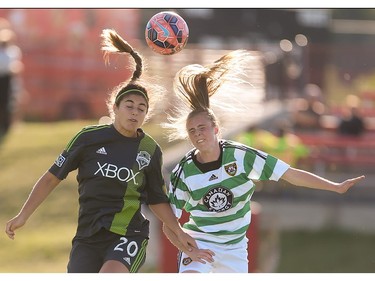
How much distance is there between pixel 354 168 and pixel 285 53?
141 inches

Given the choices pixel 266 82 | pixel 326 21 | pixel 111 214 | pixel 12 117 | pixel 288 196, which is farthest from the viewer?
pixel 326 21

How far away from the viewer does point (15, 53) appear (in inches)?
732

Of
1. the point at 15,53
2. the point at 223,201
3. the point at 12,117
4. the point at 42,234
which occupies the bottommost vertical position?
the point at 42,234

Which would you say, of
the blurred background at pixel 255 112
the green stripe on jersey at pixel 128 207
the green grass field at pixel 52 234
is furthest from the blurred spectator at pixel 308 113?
the green stripe on jersey at pixel 128 207

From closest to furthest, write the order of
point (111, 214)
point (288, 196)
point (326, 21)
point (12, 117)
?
point (111, 214)
point (288, 196)
point (12, 117)
point (326, 21)

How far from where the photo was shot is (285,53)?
1869 cm

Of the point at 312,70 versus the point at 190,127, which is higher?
the point at 190,127

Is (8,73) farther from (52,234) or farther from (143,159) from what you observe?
(143,159)

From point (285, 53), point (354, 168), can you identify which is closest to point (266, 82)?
point (285, 53)

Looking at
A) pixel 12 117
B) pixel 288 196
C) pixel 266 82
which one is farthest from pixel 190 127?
pixel 12 117

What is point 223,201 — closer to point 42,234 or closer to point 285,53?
point 42,234

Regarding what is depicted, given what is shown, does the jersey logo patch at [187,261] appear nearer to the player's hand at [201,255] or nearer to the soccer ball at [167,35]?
the player's hand at [201,255]

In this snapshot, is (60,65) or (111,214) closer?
(111,214)

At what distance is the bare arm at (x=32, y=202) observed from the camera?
5.68 metres
